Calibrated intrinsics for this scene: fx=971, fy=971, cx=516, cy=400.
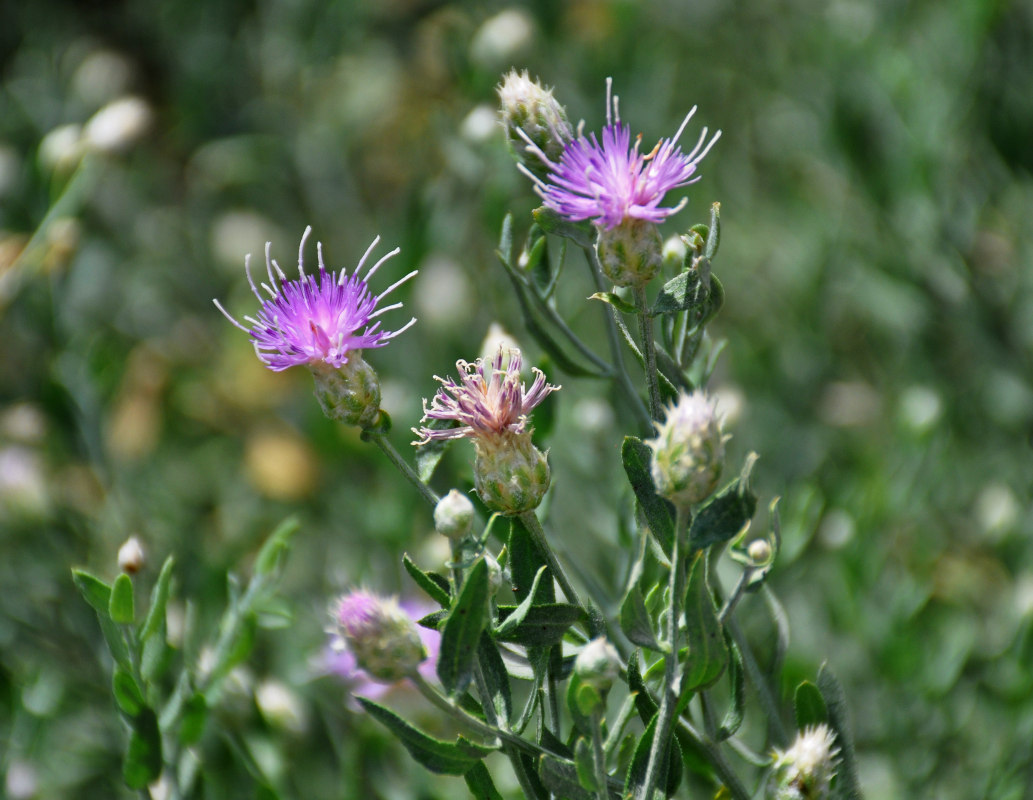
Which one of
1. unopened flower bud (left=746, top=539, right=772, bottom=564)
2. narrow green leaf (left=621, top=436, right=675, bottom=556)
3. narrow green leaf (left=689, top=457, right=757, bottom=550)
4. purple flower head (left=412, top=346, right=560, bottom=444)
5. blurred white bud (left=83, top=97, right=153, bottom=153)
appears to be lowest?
narrow green leaf (left=689, top=457, right=757, bottom=550)

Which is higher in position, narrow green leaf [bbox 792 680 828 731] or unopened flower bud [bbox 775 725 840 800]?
narrow green leaf [bbox 792 680 828 731]

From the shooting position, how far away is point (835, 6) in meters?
2.58

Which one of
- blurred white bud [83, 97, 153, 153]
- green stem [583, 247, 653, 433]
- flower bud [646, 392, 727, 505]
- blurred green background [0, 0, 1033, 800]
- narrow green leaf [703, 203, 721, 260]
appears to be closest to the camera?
flower bud [646, 392, 727, 505]

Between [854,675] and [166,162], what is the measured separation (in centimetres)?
301

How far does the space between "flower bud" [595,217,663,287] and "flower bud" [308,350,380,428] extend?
0.26 m

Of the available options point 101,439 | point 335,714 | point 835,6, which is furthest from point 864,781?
point 835,6

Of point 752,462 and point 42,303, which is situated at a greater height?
point 42,303

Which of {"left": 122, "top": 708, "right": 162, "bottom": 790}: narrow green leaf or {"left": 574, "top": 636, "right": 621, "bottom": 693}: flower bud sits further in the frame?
{"left": 122, "top": 708, "right": 162, "bottom": 790}: narrow green leaf

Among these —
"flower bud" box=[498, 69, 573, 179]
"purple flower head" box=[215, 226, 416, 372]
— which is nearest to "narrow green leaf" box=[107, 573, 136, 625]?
"purple flower head" box=[215, 226, 416, 372]

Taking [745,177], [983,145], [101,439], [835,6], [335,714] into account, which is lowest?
[335,714]

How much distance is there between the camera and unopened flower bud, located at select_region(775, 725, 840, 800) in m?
0.92

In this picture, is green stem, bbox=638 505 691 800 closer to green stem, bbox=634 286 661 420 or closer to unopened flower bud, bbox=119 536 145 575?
green stem, bbox=634 286 661 420

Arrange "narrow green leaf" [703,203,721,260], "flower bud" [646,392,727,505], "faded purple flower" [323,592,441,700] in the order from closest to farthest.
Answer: "flower bud" [646,392,727,505], "narrow green leaf" [703,203,721,260], "faded purple flower" [323,592,441,700]

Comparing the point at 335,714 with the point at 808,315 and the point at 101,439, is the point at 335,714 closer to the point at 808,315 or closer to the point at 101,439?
the point at 101,439
